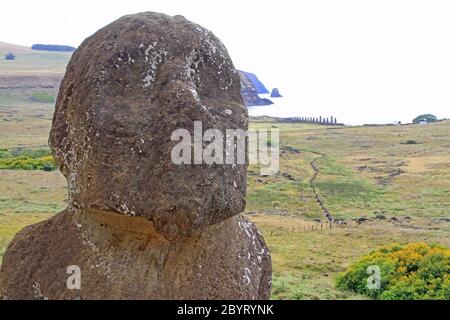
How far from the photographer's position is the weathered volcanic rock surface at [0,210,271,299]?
505 centimetres

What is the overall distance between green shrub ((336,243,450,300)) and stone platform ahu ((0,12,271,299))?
7.37 metres

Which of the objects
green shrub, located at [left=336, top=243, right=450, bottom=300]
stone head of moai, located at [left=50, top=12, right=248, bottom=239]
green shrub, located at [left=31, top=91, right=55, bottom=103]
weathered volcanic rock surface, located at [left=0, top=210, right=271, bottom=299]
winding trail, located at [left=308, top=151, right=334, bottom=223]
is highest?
green shrub, located at [left=31, top=91, right=55, bottom=103]

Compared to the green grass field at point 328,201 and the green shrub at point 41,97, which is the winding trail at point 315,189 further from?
the green shrub at point 41,97

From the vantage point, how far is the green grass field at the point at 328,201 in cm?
1739

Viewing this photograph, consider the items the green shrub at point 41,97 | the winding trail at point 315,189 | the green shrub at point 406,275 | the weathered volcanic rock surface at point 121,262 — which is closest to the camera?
the weathered volcanic rock surface at point 121,262

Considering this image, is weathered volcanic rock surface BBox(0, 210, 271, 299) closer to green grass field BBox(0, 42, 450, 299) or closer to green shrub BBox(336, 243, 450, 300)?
green grass field BBox(0, 42, 450, 299)

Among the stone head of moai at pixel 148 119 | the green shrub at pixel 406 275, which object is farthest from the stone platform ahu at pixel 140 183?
the green shrub at pixel 406 275

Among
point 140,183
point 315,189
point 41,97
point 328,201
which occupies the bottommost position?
point 328,201

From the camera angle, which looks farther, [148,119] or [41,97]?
[41,97]

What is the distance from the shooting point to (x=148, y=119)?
5004 mm

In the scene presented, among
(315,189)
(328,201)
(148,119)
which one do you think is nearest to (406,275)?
(148,119)

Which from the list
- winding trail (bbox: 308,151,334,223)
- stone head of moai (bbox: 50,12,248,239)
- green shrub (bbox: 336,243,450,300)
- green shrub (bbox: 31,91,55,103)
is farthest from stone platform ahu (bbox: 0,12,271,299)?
green shrub (bbox: 31,91,55,103)

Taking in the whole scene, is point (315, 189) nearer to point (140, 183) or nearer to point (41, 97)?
point (140, 183)

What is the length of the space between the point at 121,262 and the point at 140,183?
2.50ft
